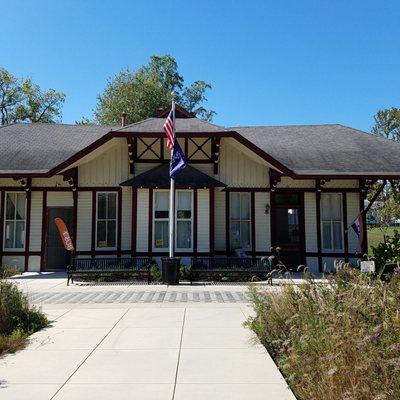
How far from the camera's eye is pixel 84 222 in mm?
15211

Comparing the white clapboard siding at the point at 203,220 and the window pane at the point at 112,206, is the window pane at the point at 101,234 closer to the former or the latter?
the window pane at the point at 112,206

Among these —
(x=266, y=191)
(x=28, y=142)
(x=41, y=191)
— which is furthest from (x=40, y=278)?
(x=266, y=191)

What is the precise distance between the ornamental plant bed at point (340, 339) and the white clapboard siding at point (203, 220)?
824 cm

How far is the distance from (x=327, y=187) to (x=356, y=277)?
412 inches

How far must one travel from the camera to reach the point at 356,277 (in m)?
5.72

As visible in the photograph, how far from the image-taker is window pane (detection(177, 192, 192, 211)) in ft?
48.9

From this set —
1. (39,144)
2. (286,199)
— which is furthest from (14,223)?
(286,199)

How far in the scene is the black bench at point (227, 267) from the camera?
13.0 m

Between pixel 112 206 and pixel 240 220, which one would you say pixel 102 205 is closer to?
pixel 112 206

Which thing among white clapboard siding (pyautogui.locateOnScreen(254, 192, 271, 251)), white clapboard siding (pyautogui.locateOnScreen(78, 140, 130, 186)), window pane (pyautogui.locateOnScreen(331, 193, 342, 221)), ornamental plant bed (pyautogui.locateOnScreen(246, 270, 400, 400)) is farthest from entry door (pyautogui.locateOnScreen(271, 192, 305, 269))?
ornamental plant bed (pyautogui.locateOnScreen(246, 270, 400, 400))

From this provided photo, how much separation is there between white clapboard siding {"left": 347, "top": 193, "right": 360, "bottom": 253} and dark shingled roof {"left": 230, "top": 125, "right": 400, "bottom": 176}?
1.11 metres

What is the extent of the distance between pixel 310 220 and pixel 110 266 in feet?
24.6

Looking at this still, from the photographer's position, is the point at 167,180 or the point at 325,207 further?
the point at 325,207

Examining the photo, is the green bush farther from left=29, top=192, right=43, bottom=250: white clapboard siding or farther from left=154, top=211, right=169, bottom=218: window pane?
left=29, top=192, right=43, bottom=250: white clapboard siding
